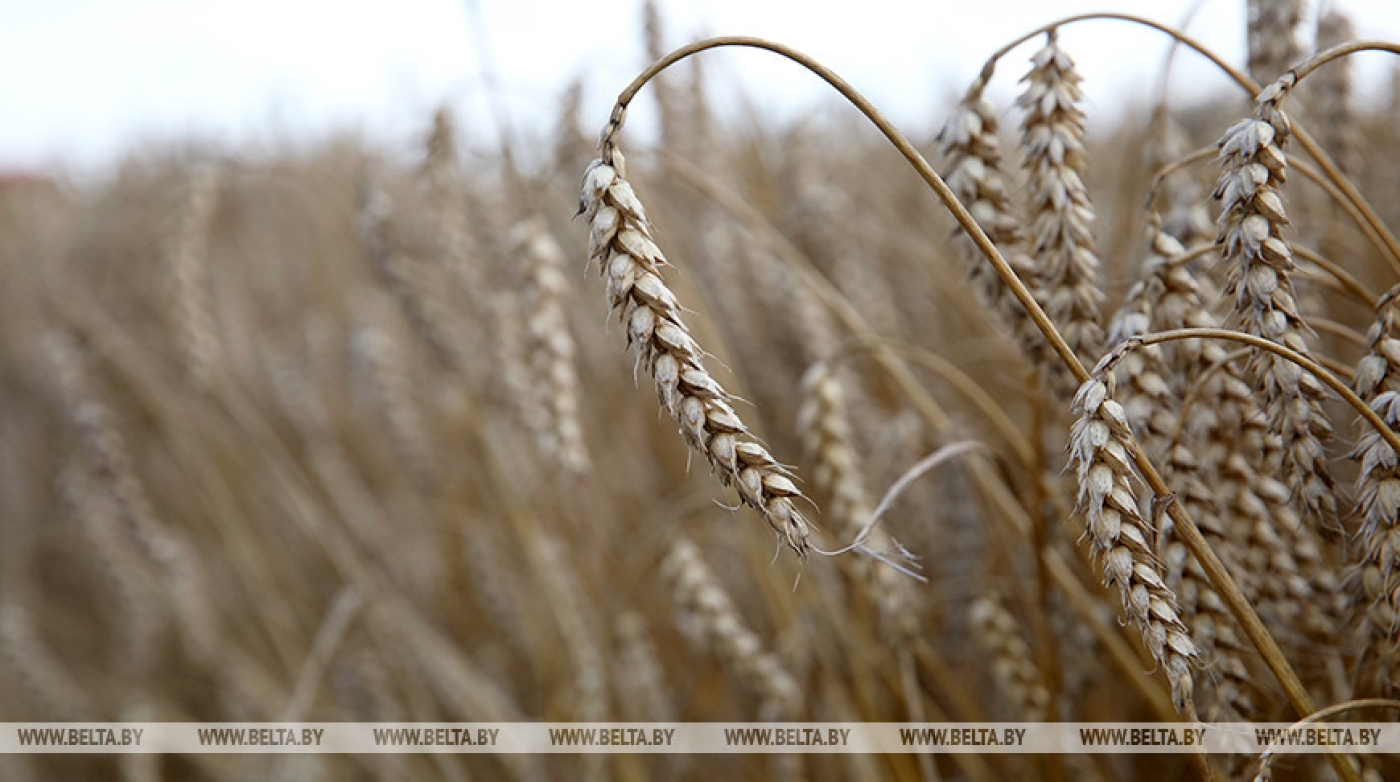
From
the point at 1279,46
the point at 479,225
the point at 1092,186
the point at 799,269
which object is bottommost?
the point at 799,269

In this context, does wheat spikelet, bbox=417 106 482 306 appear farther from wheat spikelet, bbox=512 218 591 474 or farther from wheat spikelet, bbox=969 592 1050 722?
wheat spikelet, bbox=969 592 1050 722

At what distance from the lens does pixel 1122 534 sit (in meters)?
0.64

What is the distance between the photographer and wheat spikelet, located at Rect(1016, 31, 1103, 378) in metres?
0.85

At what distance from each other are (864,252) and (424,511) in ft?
4.90

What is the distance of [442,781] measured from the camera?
6.94ft

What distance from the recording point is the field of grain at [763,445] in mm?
741

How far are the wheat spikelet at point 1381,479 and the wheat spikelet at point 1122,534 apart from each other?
21 cm

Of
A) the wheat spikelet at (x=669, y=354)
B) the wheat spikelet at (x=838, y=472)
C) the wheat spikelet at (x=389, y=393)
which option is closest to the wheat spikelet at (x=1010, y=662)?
the wheat spikelet at (x=838, y=472)

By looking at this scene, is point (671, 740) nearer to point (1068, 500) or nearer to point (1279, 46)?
point (1068, 500)

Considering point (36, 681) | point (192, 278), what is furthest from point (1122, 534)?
point (36, 681)

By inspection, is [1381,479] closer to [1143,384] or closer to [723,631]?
[1143,384]

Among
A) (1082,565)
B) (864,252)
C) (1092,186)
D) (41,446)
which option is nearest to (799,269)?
(1082,565)

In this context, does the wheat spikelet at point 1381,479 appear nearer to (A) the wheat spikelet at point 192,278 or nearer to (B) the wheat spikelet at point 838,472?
(B) the wheat spikelet at point 838,472

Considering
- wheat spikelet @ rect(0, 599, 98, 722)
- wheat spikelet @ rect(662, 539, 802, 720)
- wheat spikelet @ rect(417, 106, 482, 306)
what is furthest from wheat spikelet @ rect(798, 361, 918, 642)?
wheat spikelet @ rect(0, 599, 98, 722)
